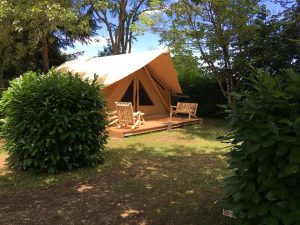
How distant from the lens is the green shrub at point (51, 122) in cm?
670

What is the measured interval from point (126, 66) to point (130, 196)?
840cm

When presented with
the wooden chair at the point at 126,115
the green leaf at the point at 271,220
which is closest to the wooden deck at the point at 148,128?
the wooden chair at the point at 126,115

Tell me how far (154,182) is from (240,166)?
3401 mm

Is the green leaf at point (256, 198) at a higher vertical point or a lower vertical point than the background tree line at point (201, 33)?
lower

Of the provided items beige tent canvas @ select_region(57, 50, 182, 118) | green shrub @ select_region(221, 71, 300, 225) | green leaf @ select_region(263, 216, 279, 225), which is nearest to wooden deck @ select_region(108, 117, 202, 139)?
beige tent canvas @ select_region(57, 50, 182, 118)

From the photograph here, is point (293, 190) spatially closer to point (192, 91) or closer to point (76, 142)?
point (76, 142)

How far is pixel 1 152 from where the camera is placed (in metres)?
9.03

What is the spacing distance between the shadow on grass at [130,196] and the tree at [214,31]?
7.06m

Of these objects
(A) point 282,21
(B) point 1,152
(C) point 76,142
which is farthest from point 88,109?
(A) point 282,21

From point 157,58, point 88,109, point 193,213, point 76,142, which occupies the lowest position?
point 193,213

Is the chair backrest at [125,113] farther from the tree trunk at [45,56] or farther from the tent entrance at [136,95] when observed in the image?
the tree trunk at [45,56]

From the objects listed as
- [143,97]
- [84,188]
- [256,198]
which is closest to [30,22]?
[143,97]

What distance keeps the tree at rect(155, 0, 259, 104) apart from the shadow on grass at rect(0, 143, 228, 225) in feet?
23.1

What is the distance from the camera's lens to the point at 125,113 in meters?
11.7
